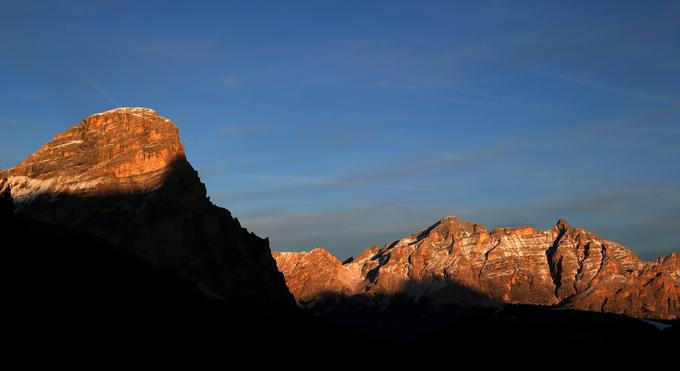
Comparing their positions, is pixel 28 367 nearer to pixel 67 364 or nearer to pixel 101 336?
pixel 67 364

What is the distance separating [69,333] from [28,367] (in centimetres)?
2191

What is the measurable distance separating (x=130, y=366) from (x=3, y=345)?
25.7 meters

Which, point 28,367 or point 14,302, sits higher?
point 14,302

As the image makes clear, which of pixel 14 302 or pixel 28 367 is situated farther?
pixel 14 302

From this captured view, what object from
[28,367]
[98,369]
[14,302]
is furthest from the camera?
[14,302]

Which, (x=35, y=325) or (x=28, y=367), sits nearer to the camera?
(x=28, y=367)

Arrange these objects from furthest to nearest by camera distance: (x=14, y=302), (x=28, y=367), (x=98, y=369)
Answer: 1. (x=14, y=302)
2. (x=98, y=369)
3. (x=28, y=367)

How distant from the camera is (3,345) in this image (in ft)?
570

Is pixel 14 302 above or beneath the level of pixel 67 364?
above

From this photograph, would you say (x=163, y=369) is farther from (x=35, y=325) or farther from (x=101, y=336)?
(x=35, y=325)

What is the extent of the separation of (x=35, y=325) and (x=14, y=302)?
9.82 metres

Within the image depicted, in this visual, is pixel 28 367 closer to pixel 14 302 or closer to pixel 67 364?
pixel 67 364

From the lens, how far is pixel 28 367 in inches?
6624

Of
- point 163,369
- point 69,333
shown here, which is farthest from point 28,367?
point 163,369
